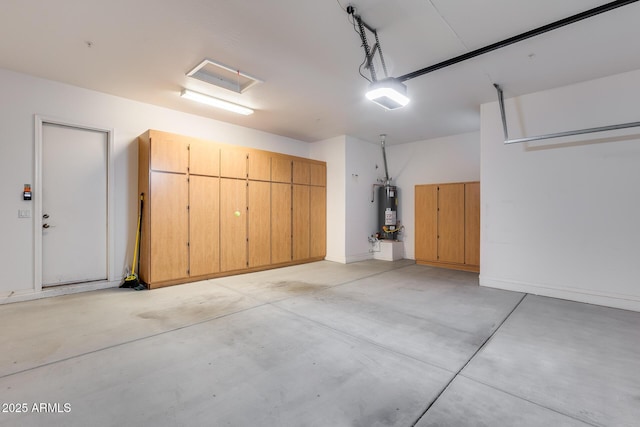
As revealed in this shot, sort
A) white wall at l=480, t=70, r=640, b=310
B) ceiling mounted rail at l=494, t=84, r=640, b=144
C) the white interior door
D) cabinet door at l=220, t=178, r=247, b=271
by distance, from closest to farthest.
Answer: ceiling mounted rail at l=494, t=84, r=640, b=144 < white wall at l=480, t=70, r=640, b=310 < the white interior door < cabinet door at l=220, t=178, r=247, b=271

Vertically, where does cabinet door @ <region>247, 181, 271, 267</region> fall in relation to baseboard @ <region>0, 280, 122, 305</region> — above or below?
above

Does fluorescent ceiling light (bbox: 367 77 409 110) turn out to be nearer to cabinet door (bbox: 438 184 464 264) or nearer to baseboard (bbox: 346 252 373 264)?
cabinet door (bbox: 438 184 464 264)

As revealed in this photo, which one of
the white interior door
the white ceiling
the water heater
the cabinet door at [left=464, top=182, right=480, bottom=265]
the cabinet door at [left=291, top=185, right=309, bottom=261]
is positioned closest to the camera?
the white ceiling

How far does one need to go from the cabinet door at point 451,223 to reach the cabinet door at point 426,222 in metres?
0.12

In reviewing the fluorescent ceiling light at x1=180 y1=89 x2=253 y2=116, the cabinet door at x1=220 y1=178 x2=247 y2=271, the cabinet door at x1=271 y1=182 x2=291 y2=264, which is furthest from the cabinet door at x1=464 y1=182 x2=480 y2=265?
the fluorescent ceiling light at x1=180 y1=89 x2=253 y2=116

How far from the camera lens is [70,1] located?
8.46ft

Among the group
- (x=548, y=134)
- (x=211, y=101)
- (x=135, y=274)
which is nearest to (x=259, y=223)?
(x=135, y=274)

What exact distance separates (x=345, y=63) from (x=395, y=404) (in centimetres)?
360

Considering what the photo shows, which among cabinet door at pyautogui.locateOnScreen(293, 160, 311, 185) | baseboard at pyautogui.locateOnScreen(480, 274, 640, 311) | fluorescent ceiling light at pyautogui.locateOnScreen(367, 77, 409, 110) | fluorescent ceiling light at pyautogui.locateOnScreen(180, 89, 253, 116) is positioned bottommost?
baseboard at pyautogui.locateOnScreen(480, 274, 640, 311)

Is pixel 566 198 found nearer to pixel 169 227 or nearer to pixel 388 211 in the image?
pixel 388 211

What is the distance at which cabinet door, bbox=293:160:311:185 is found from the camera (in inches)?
264

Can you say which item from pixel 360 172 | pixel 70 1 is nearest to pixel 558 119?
pixel 360 172

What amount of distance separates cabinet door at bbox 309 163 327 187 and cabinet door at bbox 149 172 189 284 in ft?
9.94

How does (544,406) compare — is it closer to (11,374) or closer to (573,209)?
(573,209)
